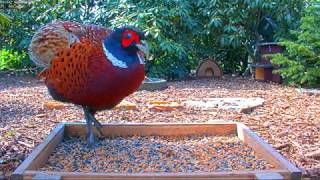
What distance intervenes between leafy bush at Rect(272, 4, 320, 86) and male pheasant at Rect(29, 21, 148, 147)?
446cm

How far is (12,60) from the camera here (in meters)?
10.2

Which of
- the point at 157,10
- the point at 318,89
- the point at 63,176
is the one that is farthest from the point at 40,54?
the point at 157,10

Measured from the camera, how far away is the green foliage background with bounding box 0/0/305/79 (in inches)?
317

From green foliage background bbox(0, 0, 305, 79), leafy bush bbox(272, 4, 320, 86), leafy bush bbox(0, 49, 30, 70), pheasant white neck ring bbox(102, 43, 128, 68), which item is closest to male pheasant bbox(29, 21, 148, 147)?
pheasant white neck ring bbox(102, 43, 128, 68)

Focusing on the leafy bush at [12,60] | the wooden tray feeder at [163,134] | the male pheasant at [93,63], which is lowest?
the leafy bush at [12,60]

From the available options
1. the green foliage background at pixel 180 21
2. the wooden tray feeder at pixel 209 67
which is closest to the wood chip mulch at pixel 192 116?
the green foliage background at pixel 180 21

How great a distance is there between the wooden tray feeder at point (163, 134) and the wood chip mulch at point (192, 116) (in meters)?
0.30

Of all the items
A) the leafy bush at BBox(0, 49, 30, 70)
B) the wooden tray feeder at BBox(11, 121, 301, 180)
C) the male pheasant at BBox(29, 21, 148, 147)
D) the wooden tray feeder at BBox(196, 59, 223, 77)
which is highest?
the male pheasant at BBox(29, 21, 148, 147)

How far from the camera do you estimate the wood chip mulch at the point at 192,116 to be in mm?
3281

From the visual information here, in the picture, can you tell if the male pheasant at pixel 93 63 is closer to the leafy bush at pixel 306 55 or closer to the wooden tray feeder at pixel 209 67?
the leafy bush at pixel 306 55

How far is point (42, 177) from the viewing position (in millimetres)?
1963

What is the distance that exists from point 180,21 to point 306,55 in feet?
7.52

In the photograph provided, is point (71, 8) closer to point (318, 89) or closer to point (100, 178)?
point (318, 89)

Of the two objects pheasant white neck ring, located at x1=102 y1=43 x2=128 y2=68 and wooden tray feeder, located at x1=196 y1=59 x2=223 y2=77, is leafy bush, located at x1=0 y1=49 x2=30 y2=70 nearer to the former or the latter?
wooden tray feeder, located at x1=196 y1=59 x2=223 y2=77
